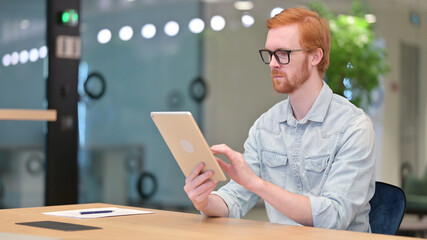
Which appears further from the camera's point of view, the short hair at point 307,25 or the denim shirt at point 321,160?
the short hair at point 307,25

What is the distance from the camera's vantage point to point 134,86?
558 cm

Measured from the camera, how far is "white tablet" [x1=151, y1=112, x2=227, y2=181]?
1.95 meters

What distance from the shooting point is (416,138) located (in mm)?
7535

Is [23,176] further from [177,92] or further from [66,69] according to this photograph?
[177,92]

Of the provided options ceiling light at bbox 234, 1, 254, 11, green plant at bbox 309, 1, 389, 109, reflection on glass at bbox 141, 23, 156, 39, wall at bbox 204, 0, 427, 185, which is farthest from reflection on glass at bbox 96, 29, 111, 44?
green plant at bbox 309, 1, 389, 109

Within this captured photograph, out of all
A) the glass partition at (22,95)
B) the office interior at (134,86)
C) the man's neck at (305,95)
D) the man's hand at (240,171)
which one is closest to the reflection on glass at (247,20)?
the office interior at (134,86)

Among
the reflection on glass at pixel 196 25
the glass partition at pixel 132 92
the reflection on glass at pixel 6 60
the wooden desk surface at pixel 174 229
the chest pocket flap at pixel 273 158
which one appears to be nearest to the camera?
the wooden desk surface at pixel 174 229

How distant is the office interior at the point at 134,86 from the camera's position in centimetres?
477

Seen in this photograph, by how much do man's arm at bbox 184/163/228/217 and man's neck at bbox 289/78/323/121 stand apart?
0.42 metres

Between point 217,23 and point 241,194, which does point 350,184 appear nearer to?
point 241,194

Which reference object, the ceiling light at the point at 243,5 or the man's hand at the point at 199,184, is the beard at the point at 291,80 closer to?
the man's hand at the point at 199,184

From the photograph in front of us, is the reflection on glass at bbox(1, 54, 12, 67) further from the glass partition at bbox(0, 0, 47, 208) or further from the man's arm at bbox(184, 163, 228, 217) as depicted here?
the man's arm at bbox(184, 163, 228, 217)

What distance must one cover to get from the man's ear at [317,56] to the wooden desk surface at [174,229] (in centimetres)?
60

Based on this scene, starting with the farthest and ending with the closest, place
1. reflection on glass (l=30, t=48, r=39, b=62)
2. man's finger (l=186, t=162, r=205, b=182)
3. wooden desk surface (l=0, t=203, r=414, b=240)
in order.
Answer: reflection on glass (l=30, t=48, r=39, b=62) → man's finger (l=186, t=162, r=205, b=182) → wooden desk surface (l=0, t=203, r=414, b=240)
